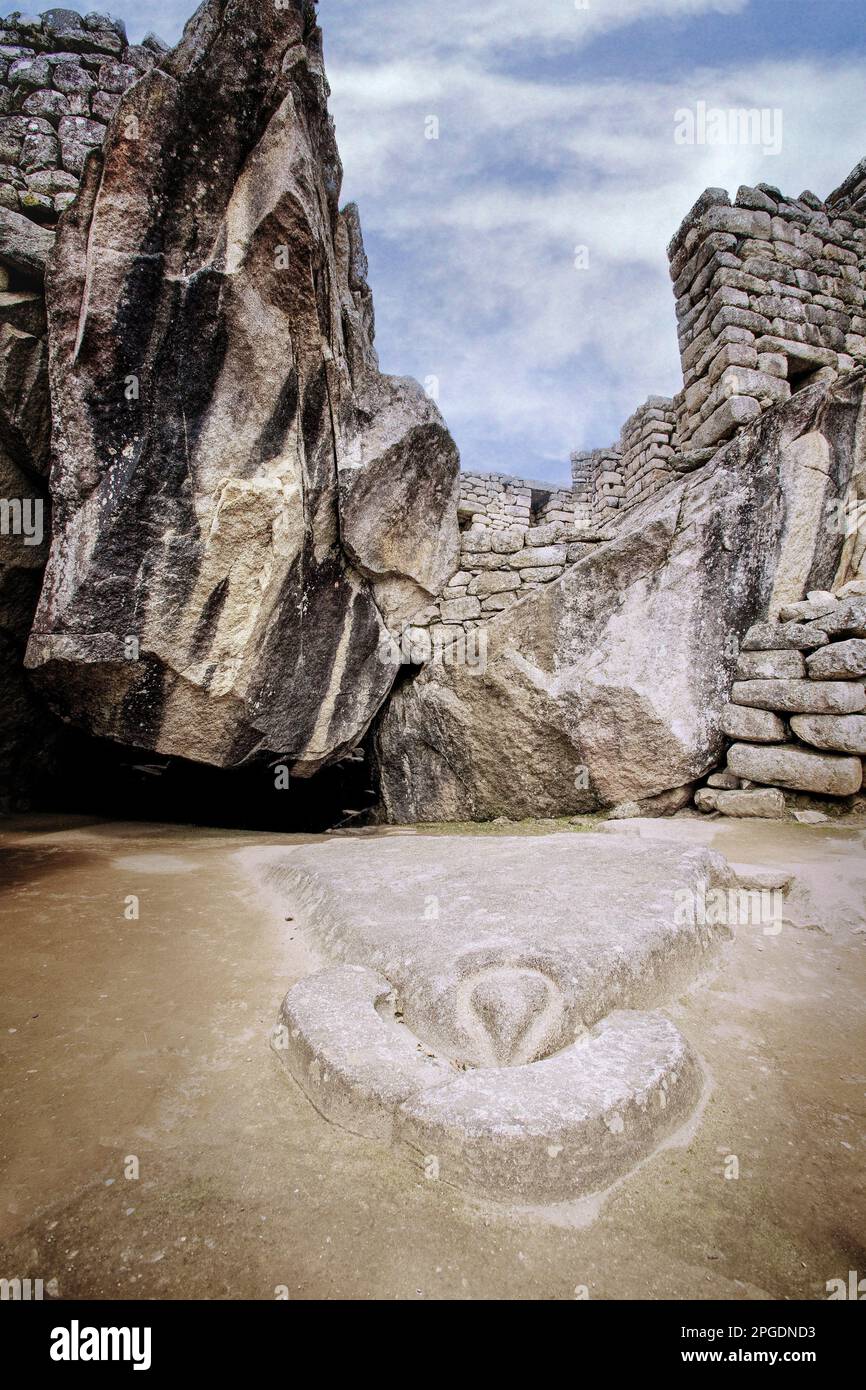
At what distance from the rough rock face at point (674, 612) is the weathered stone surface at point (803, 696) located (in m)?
0.24

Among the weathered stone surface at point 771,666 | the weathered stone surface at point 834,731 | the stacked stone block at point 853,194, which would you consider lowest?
the weathered stone surface at point 834,731

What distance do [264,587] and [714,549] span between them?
14.1ft

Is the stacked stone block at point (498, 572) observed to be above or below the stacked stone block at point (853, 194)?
below

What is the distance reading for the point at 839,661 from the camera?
16.6ft

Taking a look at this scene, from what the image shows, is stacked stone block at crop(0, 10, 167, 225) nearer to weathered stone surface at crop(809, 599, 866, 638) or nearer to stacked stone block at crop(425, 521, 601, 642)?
stacked stone block at crop(425, 521, 601, 642)

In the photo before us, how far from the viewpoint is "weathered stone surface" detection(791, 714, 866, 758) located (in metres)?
4.88

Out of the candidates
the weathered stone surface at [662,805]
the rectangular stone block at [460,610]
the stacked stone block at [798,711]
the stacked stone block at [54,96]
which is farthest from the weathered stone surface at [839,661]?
the stacked stone block at [54,96]

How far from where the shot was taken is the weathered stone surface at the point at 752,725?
5.45 m

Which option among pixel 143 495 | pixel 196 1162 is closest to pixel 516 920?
pixel 196 1162

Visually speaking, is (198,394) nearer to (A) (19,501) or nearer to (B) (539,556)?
(A) (19,501)

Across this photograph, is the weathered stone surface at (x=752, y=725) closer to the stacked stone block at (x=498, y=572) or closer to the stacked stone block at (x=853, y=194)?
the stacked stone block at (x=498, y=572)

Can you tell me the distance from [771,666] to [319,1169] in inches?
213

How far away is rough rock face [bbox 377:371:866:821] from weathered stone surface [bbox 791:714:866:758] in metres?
0.74

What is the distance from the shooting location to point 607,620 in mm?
6211
